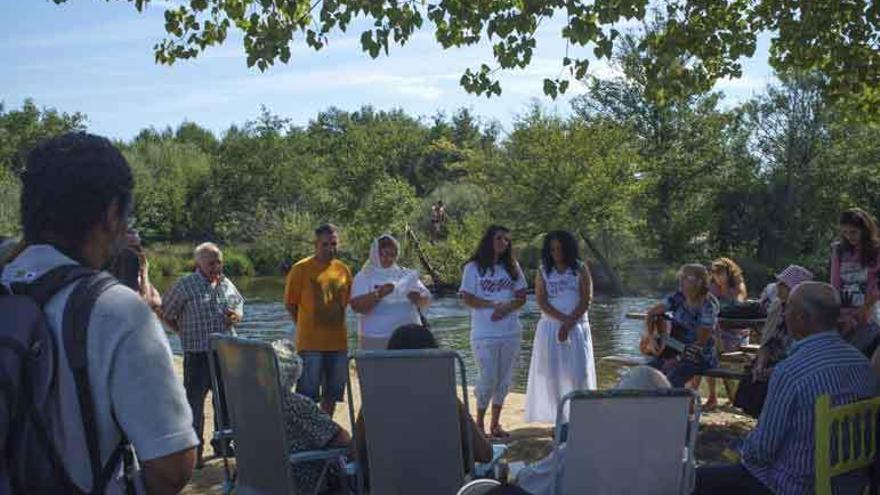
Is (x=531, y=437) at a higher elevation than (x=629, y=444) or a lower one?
lower

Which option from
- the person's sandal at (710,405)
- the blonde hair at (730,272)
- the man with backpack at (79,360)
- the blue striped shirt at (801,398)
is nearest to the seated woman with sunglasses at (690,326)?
the person's sandal at (710,405)

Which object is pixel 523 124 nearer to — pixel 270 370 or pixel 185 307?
pixel 185 307

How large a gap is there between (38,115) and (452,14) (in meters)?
63.7

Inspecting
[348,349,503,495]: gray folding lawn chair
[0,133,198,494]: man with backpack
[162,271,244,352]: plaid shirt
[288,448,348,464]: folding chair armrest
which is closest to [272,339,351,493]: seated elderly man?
[288,448,348,464]: folding chair armrest

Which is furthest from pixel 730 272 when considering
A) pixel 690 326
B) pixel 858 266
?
pixel 690 326

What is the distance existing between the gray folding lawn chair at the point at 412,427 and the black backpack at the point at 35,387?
2.52 meters

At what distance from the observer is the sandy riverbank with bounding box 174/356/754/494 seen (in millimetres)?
6379

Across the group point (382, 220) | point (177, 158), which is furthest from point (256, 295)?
point (177, 158)

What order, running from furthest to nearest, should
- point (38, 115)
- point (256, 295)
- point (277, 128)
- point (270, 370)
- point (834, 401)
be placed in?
point (38, 115) → point (277, 128) → point (256, 295) → point (270, 370) → point (834, 401)

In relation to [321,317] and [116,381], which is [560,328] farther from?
[116,381]

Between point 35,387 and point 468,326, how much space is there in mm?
20527

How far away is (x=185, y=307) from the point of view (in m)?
6.78

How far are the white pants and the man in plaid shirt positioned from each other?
6.29 feet

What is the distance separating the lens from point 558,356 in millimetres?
7648
